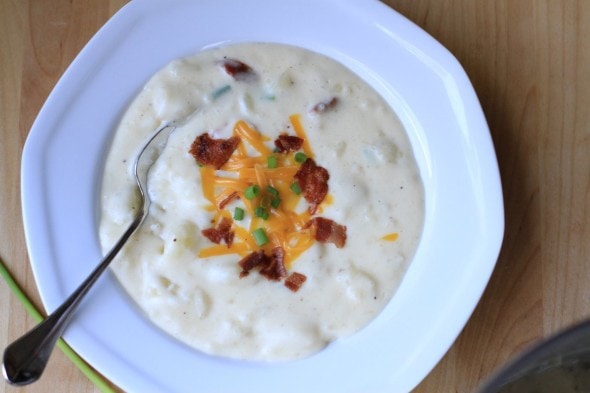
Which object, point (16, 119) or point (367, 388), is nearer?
point (367, 388)

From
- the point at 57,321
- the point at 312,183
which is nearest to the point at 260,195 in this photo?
the point at 312,183

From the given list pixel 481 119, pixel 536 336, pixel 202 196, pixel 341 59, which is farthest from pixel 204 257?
pixel 536 336

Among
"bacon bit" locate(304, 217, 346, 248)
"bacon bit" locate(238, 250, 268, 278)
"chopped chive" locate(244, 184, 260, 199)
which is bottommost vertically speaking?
"bacon bit" locate(238, 250, 268, 278)

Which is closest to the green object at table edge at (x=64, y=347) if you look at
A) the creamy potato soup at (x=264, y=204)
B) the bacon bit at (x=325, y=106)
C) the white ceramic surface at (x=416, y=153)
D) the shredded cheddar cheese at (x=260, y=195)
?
the white ceramic surface at (x=416, y=153)

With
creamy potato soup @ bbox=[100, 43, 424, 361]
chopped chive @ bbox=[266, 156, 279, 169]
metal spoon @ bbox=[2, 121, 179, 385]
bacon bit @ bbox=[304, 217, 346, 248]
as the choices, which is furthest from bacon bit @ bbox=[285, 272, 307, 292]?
metal spoon @ bbox=[2, 121, 179, 385]

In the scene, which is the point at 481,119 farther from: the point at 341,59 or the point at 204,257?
the point at 204,257

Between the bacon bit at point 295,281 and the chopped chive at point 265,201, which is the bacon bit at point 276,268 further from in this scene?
the chopped chive at point 265,201

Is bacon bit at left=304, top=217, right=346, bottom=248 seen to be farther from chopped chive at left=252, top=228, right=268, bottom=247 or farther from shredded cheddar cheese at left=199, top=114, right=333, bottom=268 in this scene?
chopped chive at left=252, top=228, right=268, bottom=247
